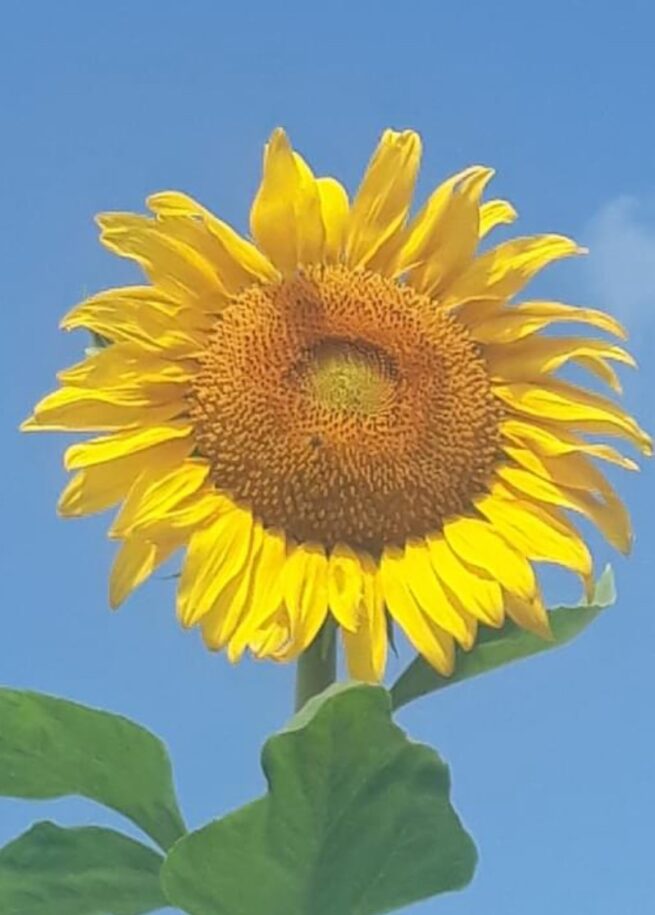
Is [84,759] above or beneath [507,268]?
beneath

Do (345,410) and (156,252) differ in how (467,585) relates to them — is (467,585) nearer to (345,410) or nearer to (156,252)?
(345,410)

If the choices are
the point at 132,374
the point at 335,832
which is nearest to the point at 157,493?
the point at 132,374

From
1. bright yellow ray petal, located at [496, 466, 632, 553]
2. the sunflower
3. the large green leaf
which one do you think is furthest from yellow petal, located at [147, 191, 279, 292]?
the large green leaf

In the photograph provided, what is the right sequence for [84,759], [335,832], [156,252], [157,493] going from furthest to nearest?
[156,252]
[157,493]
[84,759]
[335,832]

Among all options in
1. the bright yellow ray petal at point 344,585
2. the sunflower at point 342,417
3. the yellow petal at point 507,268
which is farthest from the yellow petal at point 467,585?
the yellow petal at point 507,268

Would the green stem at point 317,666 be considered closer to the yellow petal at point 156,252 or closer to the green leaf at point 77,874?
the green leaf at point 77,874
